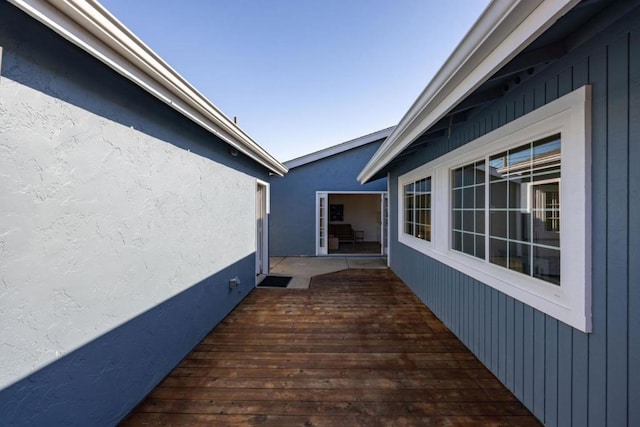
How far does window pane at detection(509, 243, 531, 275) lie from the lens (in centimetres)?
210

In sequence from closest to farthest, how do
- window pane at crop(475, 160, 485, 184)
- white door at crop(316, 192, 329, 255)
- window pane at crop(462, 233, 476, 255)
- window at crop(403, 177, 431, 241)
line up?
window pane at crop(475, 160, 485, 184), window pane at crop(462, 233, 476, 255), window at crop(403, 177, 431, 241), white door at crop(316, 192, 329, 255)

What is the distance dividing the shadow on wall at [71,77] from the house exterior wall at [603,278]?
3033mm

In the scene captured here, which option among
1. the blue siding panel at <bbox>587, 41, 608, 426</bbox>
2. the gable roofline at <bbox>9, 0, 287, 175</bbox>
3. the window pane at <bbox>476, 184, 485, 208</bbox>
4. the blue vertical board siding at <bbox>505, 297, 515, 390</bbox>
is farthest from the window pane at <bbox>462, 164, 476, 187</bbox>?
the gable roofline at <bbox>9, 0, 287, 175</bbox>

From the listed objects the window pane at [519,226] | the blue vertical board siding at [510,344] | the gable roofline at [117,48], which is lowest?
the blue vertical board siding at [510,344]

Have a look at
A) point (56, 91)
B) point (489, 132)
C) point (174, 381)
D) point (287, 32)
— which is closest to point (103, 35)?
point (56, 91)

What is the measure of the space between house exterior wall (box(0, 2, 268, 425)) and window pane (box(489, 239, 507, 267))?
122 inches

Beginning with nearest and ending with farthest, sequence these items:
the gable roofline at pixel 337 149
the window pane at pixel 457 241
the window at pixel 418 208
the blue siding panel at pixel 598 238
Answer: the blue siding panel at pixel 598 238
the window pane at pixel 457 241
the window at pixel 418 208
the gable roofline at pixel 337 149

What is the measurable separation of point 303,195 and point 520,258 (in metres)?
7.07

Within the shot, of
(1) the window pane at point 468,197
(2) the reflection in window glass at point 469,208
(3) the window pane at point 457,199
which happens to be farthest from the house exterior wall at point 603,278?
(3) the window pane at point 457,199

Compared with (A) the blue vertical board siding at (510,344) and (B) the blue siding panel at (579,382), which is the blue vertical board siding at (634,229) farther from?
(A) the blue vertical board siding at (510,344)

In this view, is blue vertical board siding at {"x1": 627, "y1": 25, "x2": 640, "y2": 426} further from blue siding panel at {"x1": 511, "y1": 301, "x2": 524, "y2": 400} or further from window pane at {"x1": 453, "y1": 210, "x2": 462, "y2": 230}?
window pane at {"x1": 453, "y1": 210, "x2": 462, "y2": 230}

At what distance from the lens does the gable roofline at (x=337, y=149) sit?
866 centimetres

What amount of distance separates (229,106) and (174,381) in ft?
22.3

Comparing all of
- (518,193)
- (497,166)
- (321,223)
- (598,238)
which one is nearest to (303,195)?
(321,223)
